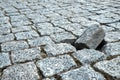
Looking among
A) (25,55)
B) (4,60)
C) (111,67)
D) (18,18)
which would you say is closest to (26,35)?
(25,55)

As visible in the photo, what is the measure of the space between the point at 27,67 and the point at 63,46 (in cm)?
70

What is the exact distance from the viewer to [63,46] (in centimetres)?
261

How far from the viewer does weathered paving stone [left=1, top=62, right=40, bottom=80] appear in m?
1.91

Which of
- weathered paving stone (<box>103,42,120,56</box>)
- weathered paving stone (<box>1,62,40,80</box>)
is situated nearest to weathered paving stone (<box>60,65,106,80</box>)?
weathered paving stone (<box>1,62,40,80</box>)

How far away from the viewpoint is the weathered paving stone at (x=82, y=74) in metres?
1.86

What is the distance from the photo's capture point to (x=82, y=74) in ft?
6.29

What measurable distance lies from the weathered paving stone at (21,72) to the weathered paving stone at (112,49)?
98cm

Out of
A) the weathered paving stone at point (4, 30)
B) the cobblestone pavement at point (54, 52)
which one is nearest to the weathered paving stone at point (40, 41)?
the cobblestone pavement at point (54, 52)

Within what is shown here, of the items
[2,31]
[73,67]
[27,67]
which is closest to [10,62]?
[27,67]

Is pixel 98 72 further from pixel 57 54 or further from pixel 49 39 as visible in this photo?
pixel 49 39

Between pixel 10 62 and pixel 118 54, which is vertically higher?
→ pixel 118 54

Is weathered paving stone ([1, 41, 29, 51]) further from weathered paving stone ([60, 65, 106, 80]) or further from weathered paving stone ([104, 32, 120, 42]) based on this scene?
weathered paving stone ([104, 32, 120, 42])

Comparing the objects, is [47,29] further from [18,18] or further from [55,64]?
[55,64]

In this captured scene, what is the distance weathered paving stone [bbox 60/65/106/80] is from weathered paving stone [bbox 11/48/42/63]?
55 cm
